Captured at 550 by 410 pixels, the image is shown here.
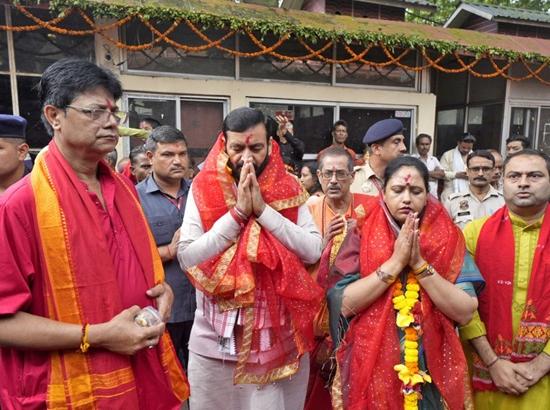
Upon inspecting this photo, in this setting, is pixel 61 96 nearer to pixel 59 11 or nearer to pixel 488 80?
pixel 59 11

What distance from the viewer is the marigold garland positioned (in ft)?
6.18

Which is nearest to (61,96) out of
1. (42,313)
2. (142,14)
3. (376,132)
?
(42,313)

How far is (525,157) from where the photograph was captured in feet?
6.94

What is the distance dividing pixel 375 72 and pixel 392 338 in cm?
735

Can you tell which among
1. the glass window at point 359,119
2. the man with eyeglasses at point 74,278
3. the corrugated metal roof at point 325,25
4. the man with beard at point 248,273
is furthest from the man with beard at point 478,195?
the glass window at point 359,119

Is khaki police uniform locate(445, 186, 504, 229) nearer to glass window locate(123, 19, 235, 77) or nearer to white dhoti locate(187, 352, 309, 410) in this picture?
white dhoti locate(187, 352, 309, 410)

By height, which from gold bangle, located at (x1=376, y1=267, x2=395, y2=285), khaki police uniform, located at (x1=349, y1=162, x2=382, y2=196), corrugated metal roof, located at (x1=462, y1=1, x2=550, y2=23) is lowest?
gold bangle, located at (x1=376, y1=267, x2=395, y2=285)

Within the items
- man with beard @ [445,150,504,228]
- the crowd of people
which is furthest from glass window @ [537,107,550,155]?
the crowd of people

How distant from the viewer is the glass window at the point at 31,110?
609 cm

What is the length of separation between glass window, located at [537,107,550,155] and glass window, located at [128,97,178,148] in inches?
335

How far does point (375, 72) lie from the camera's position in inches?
329

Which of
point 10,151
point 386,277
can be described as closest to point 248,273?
point 386,277

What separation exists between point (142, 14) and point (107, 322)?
211 inches

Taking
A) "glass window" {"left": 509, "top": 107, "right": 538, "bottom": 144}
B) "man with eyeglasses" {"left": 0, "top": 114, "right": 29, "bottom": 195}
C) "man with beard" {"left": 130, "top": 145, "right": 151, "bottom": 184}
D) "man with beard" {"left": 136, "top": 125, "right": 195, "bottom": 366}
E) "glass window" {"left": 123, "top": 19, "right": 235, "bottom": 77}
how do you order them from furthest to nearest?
"glass window" {"left": 509, "top": 107, "right": 538, "bottom": 144}, "glass window" {"left": 123, "top": 19, "right": 235, "bottom": 77}, "man with beard" {"left": 130, "top": 145, "right": 151, "bottom": 184}, "man with beard" {"left": 136, "top": 125, "right": 195, "bottom": 366}, "man with eyeglasses" {"left": 0, "top": 114, "right": 29, "bottom": 195}
